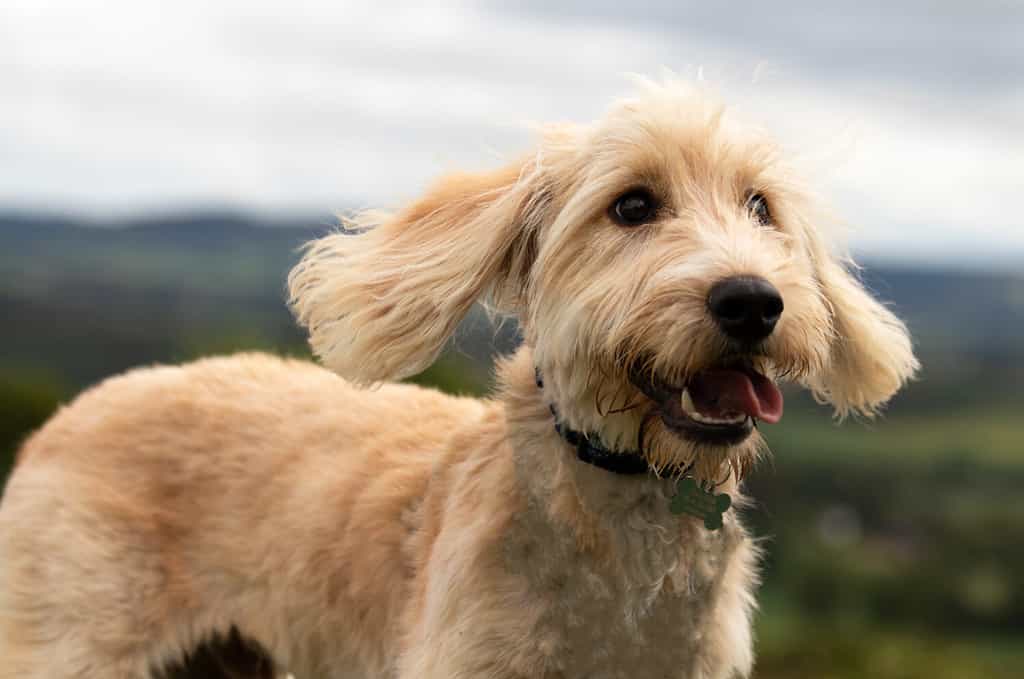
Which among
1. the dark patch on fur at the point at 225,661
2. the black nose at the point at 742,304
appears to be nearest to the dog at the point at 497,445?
the black nose at the point at 742,304

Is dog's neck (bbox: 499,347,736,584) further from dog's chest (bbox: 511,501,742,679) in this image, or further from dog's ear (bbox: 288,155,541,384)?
dog's ear (bbox: 288,155,541,384)

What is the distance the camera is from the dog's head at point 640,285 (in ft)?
13.3

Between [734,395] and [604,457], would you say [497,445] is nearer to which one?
[604,457]

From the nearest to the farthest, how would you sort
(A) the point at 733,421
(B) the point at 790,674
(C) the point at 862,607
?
(A) the point at 733,421
(B) the point at 790,674
(C) the point at 862,607

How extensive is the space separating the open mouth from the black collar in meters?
0.29

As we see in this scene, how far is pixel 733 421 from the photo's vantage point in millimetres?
4164

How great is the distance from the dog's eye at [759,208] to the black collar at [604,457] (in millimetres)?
961

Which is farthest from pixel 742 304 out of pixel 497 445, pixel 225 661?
pixel 225 661

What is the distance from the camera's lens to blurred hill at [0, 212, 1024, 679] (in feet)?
67.7

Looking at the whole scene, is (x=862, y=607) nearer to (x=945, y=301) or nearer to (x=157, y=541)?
(x=157, y=541)

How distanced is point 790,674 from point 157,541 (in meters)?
15.0

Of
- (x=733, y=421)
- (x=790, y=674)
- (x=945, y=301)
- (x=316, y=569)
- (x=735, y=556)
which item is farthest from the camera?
(x=945, y=301)

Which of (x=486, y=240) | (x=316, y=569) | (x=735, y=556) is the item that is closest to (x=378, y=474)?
(x=316, y=569)

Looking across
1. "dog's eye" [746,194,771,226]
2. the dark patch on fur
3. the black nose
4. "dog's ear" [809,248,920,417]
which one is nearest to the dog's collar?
the black nose
